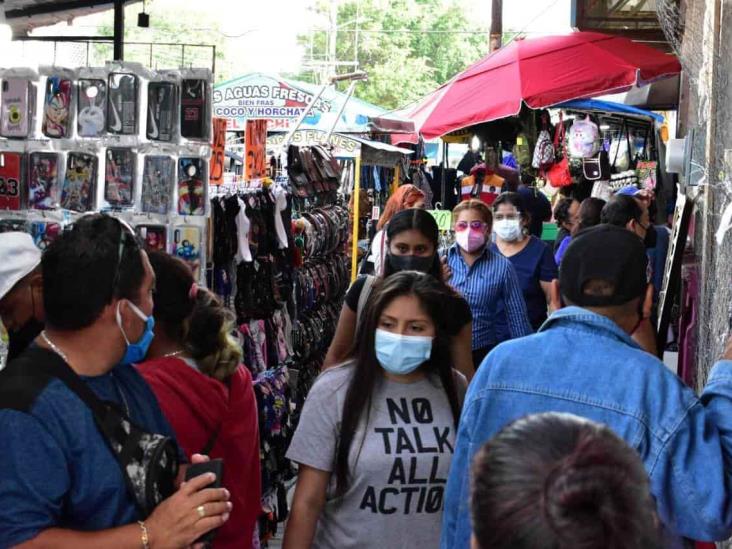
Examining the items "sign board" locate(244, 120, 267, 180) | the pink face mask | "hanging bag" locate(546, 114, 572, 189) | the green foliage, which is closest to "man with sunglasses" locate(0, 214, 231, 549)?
the pink face mask

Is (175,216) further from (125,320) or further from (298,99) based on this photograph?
(298,99)

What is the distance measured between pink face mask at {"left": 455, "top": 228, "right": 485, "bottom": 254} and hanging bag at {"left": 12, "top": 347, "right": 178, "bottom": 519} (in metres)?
4.64

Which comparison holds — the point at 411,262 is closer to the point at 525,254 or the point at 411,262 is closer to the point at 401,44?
the point at 525,254

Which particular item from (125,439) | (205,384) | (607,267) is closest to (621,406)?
(607,267)

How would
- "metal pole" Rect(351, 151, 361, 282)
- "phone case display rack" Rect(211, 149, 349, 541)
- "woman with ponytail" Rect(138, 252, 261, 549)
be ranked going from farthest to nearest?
"metal pole" Rect(351, 151, 361, 282)
"phone case display rack" Rect(211, 149, 349, 541)
"woman with ponytail" Rect(138, 252, 261, 549)

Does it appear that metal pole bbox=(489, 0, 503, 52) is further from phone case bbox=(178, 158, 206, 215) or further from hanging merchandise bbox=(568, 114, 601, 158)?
phone case bbox=(178, 158, 206, 215)

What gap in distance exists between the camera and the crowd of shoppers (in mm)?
1698

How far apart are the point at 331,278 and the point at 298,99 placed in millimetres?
9538

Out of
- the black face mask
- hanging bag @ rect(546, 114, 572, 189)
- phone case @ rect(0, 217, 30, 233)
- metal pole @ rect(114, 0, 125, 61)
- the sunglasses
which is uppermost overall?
metal pole @ rect(114, 0, 125, 61)

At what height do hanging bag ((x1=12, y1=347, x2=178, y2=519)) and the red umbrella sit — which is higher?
the red umbrella

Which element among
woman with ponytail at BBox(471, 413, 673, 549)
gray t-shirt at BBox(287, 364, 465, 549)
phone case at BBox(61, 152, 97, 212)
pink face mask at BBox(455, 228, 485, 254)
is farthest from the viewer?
pink face mask at BBox(455, 228, 485, 254)

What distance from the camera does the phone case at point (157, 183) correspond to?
621 cm

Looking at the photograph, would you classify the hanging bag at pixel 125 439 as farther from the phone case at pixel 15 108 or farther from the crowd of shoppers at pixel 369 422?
the phone case at pixel 15 108

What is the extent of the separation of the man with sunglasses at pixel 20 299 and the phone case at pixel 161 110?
7.60ft
